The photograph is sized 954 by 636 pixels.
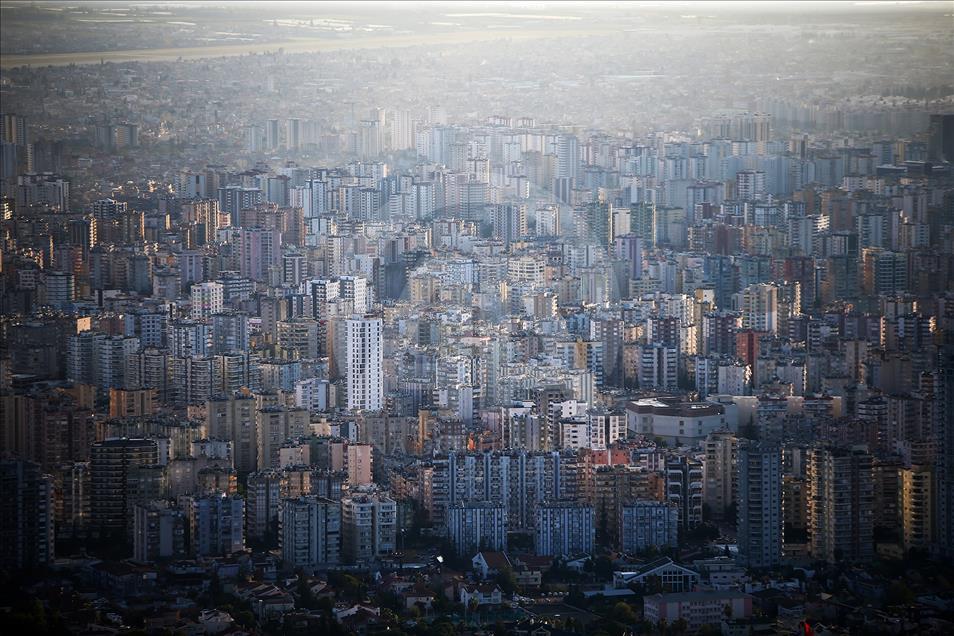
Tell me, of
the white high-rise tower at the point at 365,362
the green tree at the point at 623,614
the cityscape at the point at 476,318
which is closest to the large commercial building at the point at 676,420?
the cityscape at the point at 476,318

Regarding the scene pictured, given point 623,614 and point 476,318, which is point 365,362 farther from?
point 623,614

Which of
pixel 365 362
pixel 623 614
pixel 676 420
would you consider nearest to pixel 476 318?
pixel 365 362

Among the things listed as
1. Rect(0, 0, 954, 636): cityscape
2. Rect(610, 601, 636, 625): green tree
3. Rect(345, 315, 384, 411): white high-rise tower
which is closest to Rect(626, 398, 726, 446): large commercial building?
Rect(0, 0, 954, 636): cityscape

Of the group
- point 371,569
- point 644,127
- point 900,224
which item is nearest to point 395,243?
point 644,127

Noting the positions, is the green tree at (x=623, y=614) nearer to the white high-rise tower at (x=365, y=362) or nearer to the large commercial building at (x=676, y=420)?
the large commercial building at (x=676, y=420)

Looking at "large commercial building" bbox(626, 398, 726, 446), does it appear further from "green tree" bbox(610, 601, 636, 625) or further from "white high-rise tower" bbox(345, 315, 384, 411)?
"green tree" bbox(610, 601, 636, 625)

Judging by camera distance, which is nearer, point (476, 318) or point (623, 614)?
point (623, 614)

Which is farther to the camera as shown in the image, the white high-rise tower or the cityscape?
the white high-rise tower

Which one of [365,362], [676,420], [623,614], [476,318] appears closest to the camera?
[623,614]
